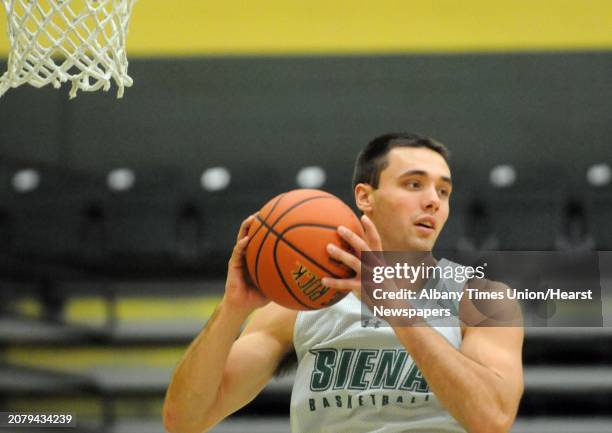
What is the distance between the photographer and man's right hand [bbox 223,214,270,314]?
6.63 feet

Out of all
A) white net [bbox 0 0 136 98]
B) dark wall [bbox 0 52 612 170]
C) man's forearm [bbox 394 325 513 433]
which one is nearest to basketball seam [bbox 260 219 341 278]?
man's forearm [bbox 394 325 513 433]

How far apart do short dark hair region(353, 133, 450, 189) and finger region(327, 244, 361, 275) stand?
550 millimetres

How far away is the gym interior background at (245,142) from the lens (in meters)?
5.07

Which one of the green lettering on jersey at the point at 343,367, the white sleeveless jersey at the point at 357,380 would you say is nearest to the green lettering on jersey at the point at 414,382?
the white sleeveless jersey at the point at 357,380

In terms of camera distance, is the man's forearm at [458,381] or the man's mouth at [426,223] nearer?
the man's forearm at [458,381]

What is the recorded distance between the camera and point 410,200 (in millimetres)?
2301

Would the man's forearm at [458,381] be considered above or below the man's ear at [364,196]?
below

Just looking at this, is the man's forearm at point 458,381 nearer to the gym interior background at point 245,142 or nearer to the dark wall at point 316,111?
the gym interior background at point 245,142

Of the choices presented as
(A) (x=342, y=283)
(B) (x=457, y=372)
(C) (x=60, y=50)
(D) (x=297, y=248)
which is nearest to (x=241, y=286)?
(D) (x=297, y=248)

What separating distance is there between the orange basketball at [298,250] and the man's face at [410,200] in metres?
0.31

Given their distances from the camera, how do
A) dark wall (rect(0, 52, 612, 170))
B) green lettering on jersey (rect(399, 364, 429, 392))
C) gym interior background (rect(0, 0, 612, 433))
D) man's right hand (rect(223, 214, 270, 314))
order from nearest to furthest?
man's right hand (rect(223, 214, 270, 314)) → green lettering on jersey (rect(399, 364, 429, 392)) → gym interior background (rect(0, 0, 612, 433)) → dark wall (rect(0, 52, 612, 170))

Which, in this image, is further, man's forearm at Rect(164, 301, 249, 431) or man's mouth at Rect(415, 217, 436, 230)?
man's mouth at Rect(415, 217, 436, 230)

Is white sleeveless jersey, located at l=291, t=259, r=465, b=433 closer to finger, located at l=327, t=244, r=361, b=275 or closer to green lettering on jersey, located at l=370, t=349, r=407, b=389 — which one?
green lettering on jersey, located at l=370, t=349, r=407, b=389

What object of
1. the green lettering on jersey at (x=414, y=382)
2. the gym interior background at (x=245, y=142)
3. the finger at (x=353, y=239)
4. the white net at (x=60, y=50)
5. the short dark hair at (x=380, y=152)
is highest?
the gym interior background at (x=245, y=142)
